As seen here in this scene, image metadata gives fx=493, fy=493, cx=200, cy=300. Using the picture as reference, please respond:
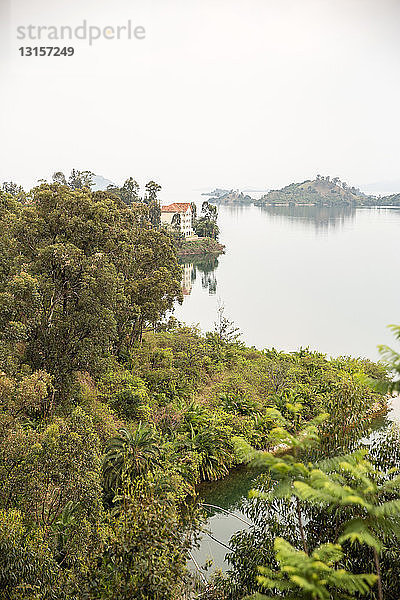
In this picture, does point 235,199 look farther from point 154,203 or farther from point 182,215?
point 154,203

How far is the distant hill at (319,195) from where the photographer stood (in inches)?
5148

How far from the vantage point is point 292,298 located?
33625 mm

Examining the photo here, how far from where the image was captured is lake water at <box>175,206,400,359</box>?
25.7 metres

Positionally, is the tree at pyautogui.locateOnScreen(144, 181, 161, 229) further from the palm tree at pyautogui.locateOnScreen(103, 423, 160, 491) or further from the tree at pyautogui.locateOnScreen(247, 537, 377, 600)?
the tree at pyautogui.locateOnScreen(247, 537, 377, 600)

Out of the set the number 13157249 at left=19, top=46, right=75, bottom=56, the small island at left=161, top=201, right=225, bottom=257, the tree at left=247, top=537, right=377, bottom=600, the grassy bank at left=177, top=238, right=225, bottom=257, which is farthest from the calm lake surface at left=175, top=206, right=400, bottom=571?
the number 13157249 at left=19, top=46, right=75, bottom=56

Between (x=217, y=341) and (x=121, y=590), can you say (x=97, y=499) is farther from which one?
(x=217, y=341)

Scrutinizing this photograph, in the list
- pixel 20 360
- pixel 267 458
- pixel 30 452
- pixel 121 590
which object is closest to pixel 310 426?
pixel 267 458

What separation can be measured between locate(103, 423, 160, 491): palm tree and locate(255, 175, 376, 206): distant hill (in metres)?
125

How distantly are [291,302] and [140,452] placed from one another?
2427 cm

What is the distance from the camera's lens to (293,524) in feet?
20.5

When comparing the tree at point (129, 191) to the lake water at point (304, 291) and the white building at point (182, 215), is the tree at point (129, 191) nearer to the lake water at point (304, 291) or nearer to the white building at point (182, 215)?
the lake water at point (304, 291)

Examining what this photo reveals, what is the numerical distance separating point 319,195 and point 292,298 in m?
107

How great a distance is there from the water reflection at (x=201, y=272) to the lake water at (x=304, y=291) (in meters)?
0.08

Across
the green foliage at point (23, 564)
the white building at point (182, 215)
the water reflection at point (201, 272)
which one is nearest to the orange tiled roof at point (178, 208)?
the white building at point (182, 215)
